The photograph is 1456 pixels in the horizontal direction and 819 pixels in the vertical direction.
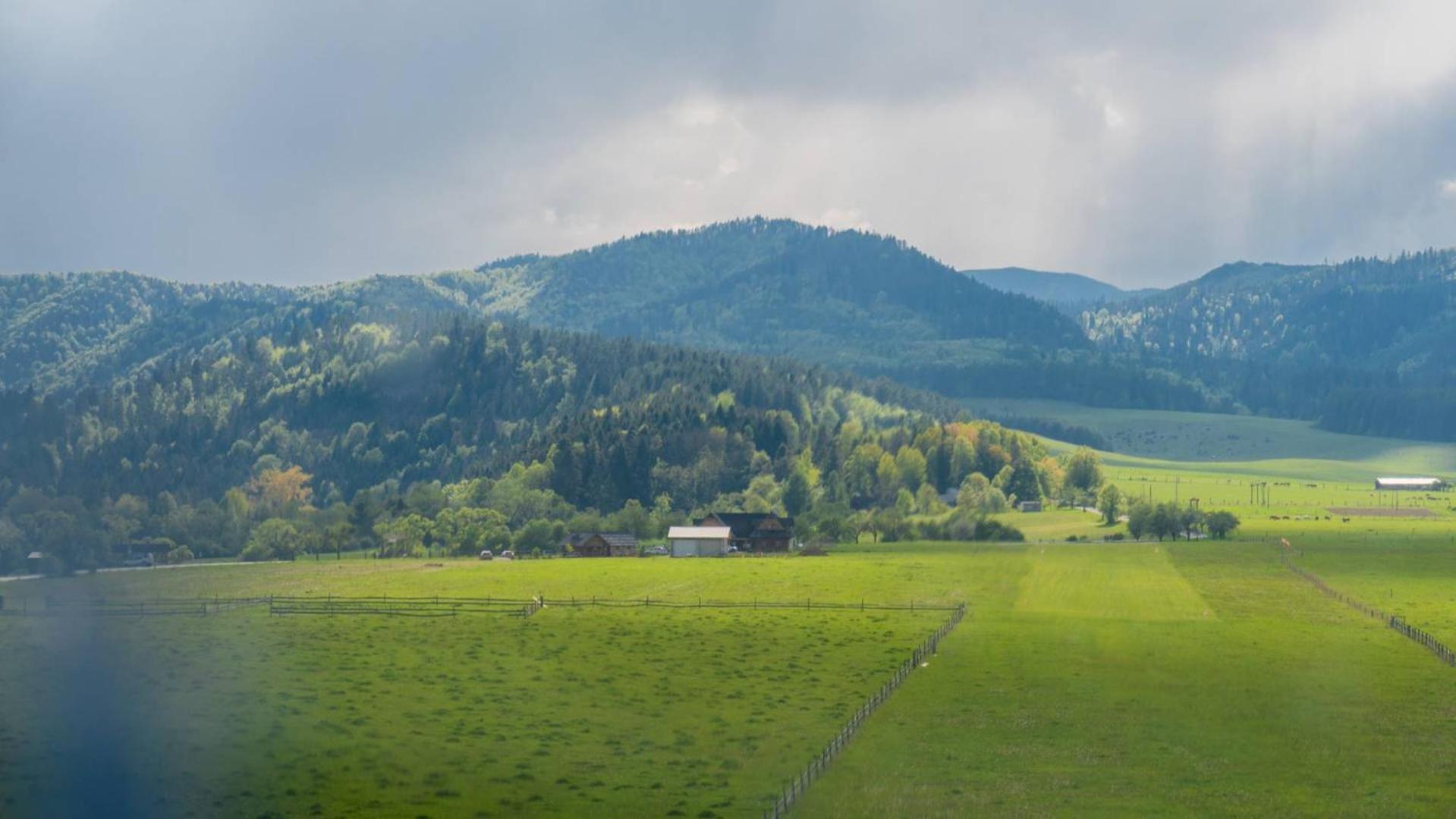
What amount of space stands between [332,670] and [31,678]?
1265 cm

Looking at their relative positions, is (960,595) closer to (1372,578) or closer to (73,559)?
(1372,578)

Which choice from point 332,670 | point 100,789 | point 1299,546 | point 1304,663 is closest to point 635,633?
point 332,670

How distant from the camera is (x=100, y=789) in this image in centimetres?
4881

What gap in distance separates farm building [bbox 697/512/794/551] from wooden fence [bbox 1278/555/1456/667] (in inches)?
2222

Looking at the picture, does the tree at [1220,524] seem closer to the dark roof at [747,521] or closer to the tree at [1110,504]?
the tree at [1110,504]

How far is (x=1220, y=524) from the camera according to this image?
167125 millimetres

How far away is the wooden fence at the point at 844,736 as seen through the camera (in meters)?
47.0

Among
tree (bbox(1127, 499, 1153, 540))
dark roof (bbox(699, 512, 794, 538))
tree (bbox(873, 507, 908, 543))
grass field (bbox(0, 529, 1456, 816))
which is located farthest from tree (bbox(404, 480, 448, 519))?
grass field (bbox(0, 529, 1456, 816))

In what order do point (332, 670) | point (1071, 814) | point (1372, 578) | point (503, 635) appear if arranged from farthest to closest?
point (1372, 578)
point (503, 635)
point (332, 670)
point (1071, 814)

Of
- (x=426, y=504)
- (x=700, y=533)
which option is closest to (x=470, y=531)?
(x=426, y=504)

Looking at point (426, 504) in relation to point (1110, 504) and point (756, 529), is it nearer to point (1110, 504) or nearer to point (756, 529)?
point (756, 529)

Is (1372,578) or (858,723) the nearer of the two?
(858,723)

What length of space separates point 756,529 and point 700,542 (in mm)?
7663

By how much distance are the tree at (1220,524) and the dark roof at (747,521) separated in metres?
44.3
